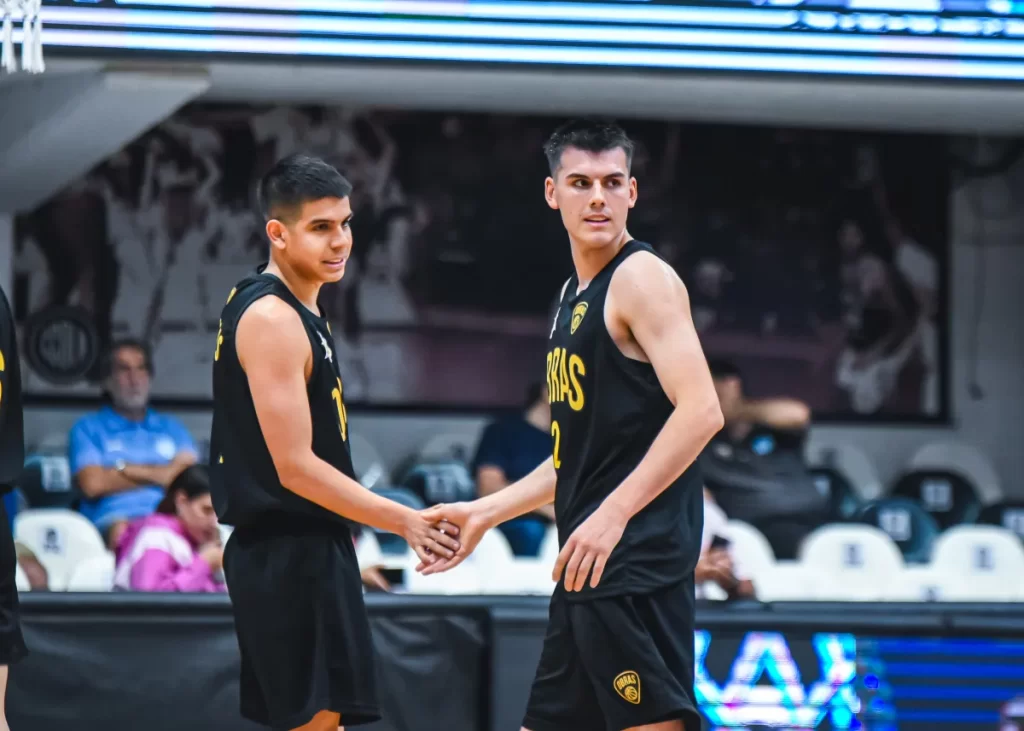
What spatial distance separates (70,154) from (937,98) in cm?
457

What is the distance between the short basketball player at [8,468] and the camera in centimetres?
369

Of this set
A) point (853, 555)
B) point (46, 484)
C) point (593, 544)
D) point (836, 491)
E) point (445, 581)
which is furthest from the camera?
point (836, 491)

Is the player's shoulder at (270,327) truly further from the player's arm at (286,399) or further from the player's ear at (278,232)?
the player's ear at (278,232)

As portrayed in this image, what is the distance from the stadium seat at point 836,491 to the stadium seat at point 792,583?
2.30m

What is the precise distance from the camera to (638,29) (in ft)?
23.1

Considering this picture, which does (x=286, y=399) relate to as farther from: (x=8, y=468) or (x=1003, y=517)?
(x=1003, y=517)

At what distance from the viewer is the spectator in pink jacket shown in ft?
17.7

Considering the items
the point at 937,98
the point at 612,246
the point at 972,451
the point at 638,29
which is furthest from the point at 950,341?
the point at 612,246

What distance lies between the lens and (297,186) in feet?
11.7

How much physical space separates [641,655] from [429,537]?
28.2 inches

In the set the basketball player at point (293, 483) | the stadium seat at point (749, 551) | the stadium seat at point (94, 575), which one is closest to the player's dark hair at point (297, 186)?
the basketball player at point (293, 483)

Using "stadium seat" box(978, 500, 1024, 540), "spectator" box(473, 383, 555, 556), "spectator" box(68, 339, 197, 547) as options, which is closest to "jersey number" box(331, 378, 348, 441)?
"spectator" box(68, 339, 197, 547)

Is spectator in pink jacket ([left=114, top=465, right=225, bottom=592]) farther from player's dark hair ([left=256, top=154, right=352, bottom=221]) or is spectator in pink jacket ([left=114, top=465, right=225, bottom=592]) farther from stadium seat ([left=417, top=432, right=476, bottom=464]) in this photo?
stadium seat ([left=417, top=432, right=476, bottom=464])

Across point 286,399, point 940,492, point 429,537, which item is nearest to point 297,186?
point 286,399
